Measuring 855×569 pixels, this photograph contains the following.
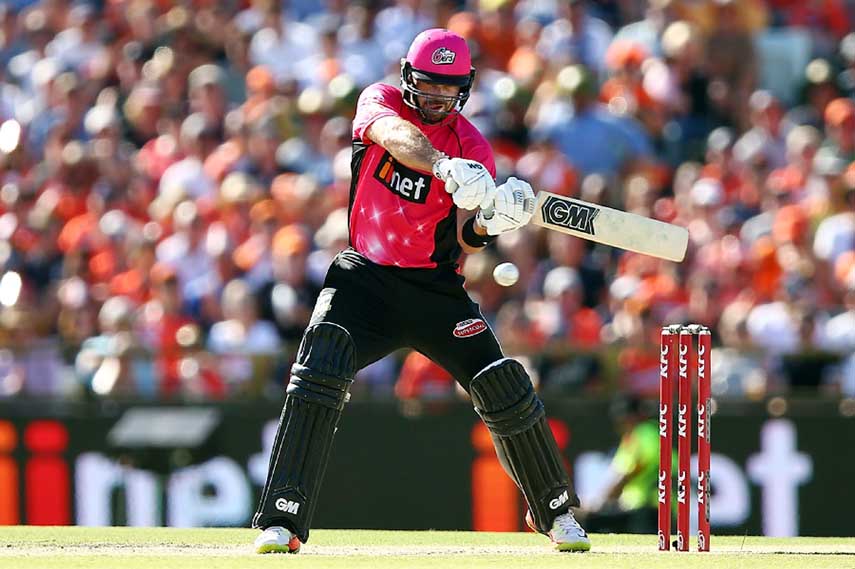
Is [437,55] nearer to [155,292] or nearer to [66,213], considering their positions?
[155,292]

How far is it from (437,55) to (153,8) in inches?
386

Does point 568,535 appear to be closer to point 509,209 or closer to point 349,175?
point 509,209

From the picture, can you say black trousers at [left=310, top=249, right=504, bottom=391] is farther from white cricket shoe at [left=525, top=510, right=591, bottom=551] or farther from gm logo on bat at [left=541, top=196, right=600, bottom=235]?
white cricket shoe at [left=525, top=510, right=591, bottom=551]

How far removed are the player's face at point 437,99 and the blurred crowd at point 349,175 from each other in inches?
169

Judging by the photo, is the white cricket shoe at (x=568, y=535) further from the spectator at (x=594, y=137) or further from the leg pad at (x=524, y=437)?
the spectator at (x=594, y=137)

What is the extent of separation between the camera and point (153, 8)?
52.7 feet

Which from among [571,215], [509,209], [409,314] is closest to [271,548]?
[409,314]

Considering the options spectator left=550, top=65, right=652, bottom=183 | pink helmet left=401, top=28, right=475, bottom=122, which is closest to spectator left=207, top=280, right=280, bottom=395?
spectator left=550, top=65, right=652, bottom=183

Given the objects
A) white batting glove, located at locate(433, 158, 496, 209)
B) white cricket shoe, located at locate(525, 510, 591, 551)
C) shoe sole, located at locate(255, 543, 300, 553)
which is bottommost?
→ shoe sole, located at locate(255, 543, 300, 553)

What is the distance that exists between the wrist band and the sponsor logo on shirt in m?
0.31

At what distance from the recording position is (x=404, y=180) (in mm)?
6855

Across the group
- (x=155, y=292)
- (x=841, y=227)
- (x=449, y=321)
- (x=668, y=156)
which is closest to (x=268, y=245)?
(x=155, y=292)

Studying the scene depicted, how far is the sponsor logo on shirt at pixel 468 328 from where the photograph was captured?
22.6ft

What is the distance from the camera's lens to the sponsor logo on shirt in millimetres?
6898
